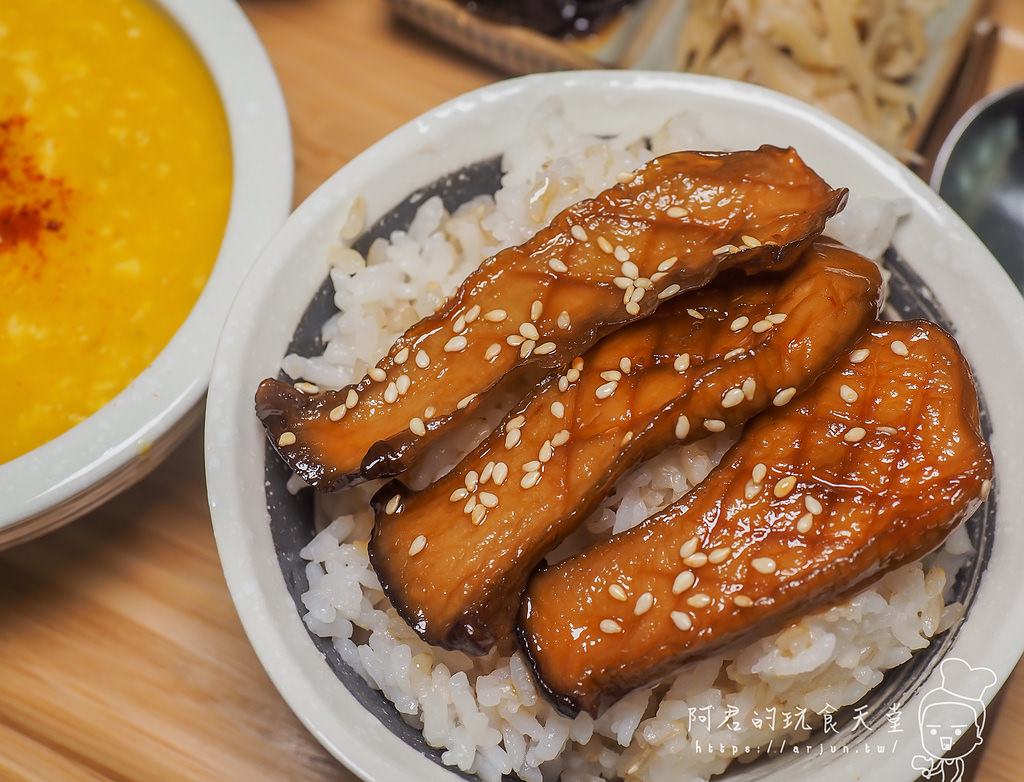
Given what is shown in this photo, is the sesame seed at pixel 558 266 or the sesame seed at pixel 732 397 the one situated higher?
the sesame seed at pixel 558 266

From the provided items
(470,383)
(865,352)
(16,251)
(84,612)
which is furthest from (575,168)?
(84,612)

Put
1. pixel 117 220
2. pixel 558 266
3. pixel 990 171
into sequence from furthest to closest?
pixel 990 171 → pixel 117 220 → pixel 558 266

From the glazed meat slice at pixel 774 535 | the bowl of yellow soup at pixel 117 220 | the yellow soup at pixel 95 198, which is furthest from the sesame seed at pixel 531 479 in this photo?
the yellow soup at pixel 95 198

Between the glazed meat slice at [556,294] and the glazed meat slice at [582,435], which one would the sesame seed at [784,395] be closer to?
the glazed meat slice at [582,435]

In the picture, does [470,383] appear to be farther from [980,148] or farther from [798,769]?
[980,148]

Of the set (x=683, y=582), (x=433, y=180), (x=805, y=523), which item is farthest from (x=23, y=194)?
(x=805, y=523)

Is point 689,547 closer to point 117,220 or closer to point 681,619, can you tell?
point 681,619
